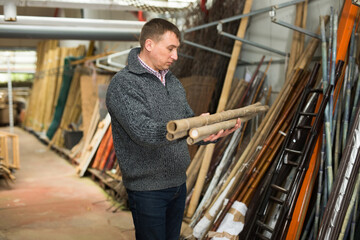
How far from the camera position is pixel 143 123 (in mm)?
Answer: 1529

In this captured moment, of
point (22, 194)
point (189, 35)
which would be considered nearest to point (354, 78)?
point (189, 35)

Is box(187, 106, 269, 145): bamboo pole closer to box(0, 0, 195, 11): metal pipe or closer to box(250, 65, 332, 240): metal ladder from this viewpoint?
box(250, 65, 332, 240): metal ladder

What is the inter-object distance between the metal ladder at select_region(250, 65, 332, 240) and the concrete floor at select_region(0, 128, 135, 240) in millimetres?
1411

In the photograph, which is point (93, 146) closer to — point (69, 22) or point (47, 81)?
point (69, 22)

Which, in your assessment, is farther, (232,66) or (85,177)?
(85,177)

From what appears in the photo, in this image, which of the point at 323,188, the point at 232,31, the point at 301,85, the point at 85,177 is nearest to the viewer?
the point at 323,188

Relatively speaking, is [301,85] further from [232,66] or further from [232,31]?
[232,31]

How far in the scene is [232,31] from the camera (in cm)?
381

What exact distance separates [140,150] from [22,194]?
3655 mm

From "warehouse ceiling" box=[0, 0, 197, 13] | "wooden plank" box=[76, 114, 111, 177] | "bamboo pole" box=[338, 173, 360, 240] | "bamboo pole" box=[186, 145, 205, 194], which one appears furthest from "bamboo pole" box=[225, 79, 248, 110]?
"wooden plank" box=[76, 114, 111, 177]

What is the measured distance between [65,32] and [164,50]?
8.63 feet

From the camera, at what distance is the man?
1.68m

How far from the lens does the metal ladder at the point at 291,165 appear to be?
2428mm

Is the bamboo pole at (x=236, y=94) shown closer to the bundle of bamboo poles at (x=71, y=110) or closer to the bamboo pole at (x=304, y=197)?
the bamboo pole at (x=304, y=197)
